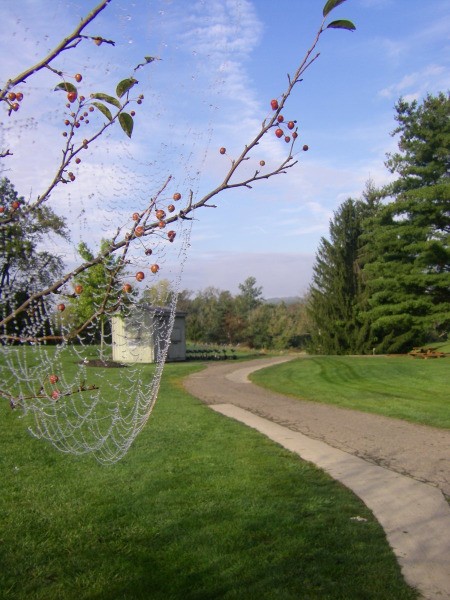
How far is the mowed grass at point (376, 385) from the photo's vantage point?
474 inches

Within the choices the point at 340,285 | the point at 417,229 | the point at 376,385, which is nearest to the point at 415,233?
the point at 417,229

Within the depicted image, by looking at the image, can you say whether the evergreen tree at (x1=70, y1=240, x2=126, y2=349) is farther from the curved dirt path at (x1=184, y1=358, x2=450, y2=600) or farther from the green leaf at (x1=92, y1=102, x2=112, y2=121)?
the curved dirt path at (x1=184, y1=358, x2=450, y2=600)

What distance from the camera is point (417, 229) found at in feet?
89.0

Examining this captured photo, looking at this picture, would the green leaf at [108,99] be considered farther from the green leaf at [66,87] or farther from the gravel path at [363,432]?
the gravel path at [363,432]

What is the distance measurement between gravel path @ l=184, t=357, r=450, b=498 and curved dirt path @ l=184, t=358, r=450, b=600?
0.4 inches

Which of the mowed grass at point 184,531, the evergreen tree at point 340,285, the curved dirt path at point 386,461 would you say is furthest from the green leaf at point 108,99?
the evergreen tree at point 340,285

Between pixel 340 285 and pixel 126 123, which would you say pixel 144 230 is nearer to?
pixel 126 123

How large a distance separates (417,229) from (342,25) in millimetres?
26795

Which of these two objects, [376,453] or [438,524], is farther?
[376,453]

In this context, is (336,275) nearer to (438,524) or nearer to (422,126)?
(422,126)

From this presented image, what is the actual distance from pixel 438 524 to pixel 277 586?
1964 mm

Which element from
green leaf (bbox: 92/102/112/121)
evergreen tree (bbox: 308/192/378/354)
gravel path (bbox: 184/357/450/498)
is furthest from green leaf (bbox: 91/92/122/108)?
evergreen tree (bbox: 308/192/378/354)

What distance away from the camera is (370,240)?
1320 inches

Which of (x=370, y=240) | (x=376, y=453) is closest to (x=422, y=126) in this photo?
(x=370, y=240)
